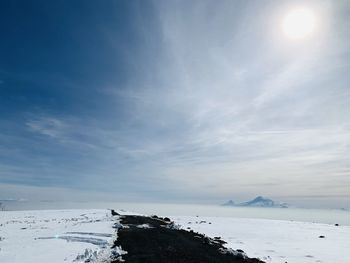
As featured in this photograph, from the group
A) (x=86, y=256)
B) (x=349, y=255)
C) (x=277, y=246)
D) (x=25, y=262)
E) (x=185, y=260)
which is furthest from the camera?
(x=277, y=246)

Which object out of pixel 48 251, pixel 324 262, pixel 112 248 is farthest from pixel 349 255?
pixel 48 251

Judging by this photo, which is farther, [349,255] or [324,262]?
[349,255]

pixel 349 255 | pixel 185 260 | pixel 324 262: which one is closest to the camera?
pixel 185 260

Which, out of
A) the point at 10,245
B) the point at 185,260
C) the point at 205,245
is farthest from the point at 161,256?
the point at 10,245

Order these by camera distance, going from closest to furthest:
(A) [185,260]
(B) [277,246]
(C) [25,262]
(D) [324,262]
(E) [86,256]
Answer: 1. (C) [25,262]
2. (E) [86,256]
3. (A) [185,260]
4. (D) [324,262]
5. (B) [277,246]

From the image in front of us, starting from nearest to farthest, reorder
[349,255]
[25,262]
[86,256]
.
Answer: [25,262], [86,256], [349,255]

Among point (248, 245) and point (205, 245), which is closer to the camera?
point (205, 245)

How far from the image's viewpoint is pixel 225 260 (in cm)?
2283

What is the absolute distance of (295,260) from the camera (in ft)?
81.3

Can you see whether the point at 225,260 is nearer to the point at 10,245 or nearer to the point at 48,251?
the point at 48,251

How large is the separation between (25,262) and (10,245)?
8223mm

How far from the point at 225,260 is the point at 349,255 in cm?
1330

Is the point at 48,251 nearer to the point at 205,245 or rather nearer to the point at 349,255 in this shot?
the point at 205,245

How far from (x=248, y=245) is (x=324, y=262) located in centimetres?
910
